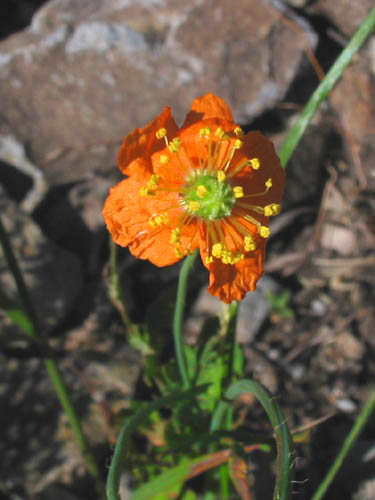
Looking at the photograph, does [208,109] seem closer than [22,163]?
Yes

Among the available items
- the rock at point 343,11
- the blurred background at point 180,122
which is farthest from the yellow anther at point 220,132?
A: the rock at point 343,11

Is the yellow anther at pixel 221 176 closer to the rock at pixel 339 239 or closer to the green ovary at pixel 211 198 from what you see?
the green ovary at pixel 211 198

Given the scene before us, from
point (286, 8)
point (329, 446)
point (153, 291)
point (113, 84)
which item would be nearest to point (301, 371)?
point (329, 446)

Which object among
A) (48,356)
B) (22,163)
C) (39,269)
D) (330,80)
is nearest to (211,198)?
(330,80)

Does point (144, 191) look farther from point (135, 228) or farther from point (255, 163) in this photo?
point (255, 163)

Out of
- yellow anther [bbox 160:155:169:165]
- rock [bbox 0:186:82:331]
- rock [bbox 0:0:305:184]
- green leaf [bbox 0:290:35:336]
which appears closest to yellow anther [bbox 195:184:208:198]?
yellow anther [bbox 160:155:169:165]

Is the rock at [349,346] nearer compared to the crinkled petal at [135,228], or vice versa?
the crinkled petal at [135,228]

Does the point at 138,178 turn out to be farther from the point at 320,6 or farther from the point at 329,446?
the point at 320,6
